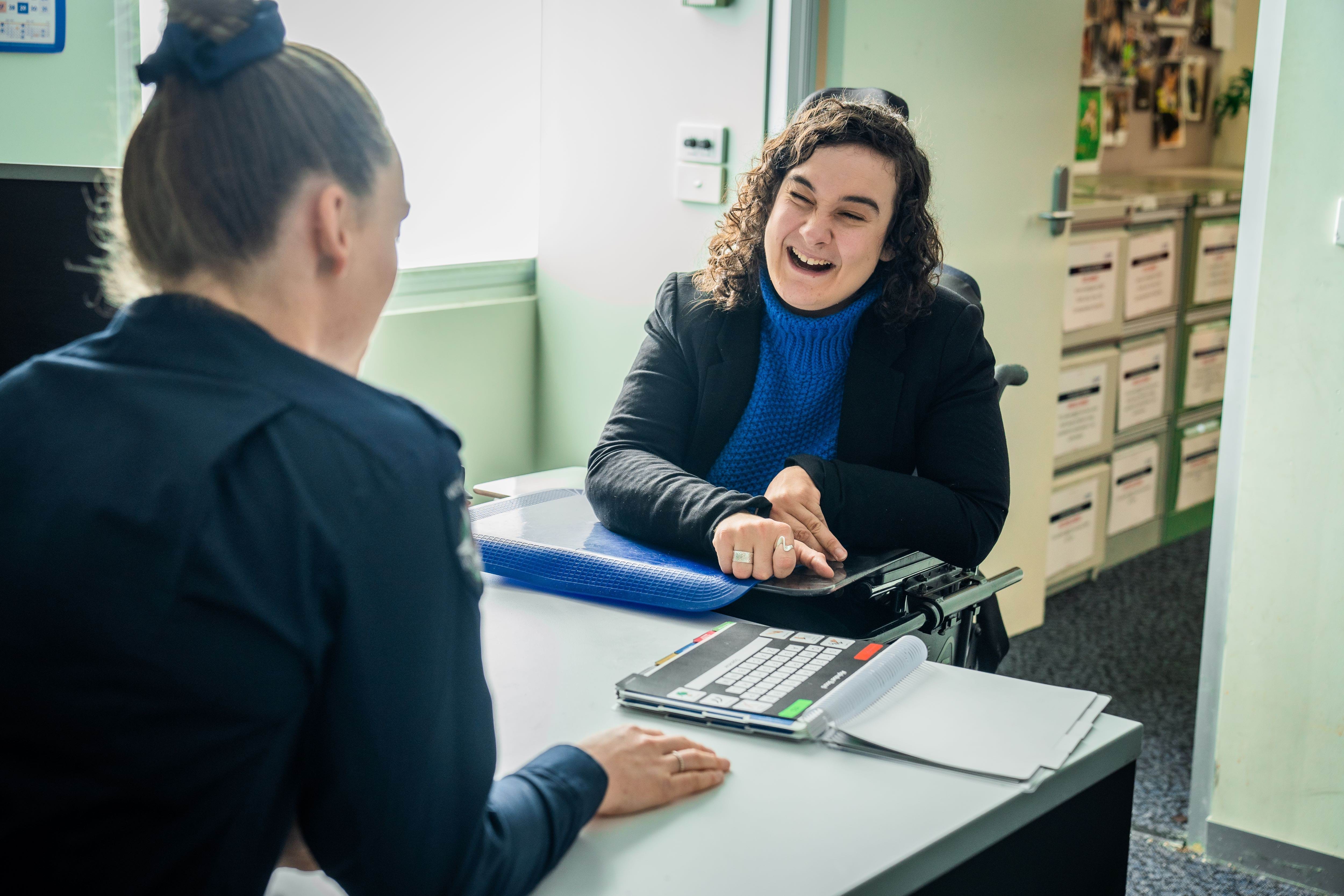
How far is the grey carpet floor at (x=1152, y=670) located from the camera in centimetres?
218

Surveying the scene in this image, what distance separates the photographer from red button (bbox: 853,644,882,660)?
3.62 feet

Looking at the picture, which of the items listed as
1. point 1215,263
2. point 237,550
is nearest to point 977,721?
point 237,550

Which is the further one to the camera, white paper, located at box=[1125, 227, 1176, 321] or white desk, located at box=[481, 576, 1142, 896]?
white paper, located at box=[1125, 227, 1176, 321]

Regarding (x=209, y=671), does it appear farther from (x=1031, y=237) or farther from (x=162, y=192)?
(x=1031, y=237)

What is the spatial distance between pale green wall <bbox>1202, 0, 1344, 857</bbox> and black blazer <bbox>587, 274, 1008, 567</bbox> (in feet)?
2.26

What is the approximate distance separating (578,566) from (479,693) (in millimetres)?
649

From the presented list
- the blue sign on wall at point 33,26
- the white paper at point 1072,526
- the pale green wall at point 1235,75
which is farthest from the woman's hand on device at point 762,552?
the pale green wall at point 1235,75

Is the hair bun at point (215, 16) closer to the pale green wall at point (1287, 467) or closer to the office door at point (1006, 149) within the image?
the pale green wall at point (1287, 467)

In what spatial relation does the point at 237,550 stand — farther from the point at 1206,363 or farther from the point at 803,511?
the point at 1206,363

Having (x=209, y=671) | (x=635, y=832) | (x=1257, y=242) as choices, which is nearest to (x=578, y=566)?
(x=635, y=832)

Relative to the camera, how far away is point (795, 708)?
1002 mm

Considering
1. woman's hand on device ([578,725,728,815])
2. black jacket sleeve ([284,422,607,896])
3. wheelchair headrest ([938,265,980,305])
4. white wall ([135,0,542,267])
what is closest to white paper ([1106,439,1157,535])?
white wall ([135,0,542,267])

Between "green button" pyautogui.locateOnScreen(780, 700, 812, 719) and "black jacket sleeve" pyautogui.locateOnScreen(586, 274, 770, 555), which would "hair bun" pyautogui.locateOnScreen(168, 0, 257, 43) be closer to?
"green button" pyautogui.locateOnScreen(780, 700, 812, 719)

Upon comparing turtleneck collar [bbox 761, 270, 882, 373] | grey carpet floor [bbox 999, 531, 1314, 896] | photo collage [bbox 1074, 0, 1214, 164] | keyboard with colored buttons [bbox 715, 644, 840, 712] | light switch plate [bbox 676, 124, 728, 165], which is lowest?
grey carpet floor [bbox 999, 531, 1314, 896]
